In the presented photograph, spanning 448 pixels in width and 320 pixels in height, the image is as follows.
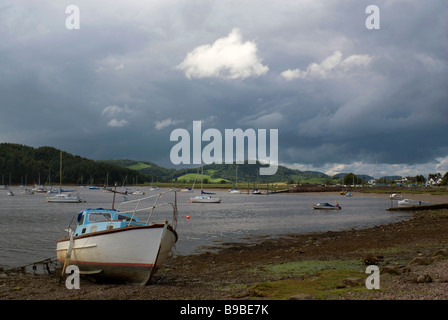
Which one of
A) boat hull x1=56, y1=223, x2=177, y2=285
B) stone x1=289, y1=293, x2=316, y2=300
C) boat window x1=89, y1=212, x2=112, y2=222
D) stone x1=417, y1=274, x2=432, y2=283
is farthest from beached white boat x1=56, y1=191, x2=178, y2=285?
stone x1=417, y1=274, x2=432, y2=283

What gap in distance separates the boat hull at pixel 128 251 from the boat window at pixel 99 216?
2.67 metres

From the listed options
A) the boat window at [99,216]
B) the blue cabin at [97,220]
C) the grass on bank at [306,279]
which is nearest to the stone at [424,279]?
the grass on bank at [306,279]

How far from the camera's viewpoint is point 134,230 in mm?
17734

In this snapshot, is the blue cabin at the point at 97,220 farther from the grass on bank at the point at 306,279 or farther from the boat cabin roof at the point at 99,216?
the grass on bank at the point at 306,279

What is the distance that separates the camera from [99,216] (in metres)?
22.1

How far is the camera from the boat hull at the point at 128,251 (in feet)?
58.5

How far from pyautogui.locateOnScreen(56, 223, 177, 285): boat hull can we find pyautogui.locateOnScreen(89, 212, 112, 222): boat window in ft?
8.76

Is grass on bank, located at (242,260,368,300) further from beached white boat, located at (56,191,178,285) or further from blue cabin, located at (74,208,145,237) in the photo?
blue cabin, located at (74,208,145,237)

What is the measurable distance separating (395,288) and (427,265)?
6314 mm

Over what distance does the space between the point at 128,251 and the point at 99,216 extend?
5.06 meters

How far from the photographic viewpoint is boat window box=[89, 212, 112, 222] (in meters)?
21.8

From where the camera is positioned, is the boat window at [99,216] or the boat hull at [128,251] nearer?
the boat hull at [128,251]

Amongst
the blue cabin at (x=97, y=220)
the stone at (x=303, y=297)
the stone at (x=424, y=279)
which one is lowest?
the stone at (x=303, y=297)
